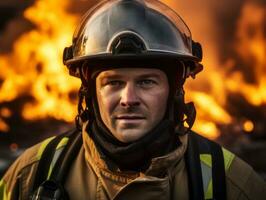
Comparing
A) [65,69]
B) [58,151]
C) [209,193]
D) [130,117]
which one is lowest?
[209,193]

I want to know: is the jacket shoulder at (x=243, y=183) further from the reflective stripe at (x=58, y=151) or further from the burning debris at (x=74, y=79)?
the burning debris at (x=74, y=79)

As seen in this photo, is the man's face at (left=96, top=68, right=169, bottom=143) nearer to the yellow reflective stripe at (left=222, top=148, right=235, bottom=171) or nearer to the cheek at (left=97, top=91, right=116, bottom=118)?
the cheek at (left=97, top=91, right=116, bottom=118)

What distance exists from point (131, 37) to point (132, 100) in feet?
0.95

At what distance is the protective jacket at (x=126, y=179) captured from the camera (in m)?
2.64

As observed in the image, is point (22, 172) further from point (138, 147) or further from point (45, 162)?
point (138, 147)

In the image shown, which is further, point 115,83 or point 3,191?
point 3,191

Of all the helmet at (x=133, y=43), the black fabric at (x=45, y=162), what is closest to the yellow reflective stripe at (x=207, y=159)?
the helmet at (x=133, y=43)

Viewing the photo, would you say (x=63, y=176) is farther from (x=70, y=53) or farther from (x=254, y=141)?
(x=254, y=141)

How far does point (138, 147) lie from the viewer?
2.63m

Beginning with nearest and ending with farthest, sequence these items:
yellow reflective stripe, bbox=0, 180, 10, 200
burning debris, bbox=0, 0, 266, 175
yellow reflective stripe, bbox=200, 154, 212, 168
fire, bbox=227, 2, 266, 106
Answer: yellow reflective stripe, bbox=200, 154, 212, 168 < yellow reflective stripe, bbox=0, 180, 10, 200 < burning debris, bbox=0, 0, 266, 175 < fire, bbox=227, 2, 266, 106

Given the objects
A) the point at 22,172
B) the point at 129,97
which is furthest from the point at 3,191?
the point at 129,97

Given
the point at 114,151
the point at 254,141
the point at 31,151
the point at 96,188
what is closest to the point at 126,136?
the point at 114,151

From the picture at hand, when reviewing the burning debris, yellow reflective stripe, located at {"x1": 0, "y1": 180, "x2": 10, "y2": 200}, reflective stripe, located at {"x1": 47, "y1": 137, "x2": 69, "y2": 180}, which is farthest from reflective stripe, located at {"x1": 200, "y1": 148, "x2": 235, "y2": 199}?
the burning debris

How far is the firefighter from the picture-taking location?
8.71ft
